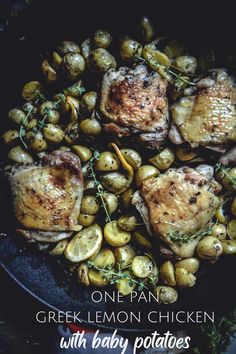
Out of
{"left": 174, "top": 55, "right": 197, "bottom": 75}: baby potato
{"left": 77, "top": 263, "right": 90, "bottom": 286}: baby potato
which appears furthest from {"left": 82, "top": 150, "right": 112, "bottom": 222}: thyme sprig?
{"left": 174, "top": 55, "right": 197, "bottom": 75}: baby potato

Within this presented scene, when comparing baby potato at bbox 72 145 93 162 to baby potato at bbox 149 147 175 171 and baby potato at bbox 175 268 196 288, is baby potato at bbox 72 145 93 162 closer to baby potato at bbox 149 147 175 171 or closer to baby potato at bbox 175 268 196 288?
baby potato at bbox 149 147 175 171

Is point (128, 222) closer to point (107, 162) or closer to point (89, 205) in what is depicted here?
point (89, 205)

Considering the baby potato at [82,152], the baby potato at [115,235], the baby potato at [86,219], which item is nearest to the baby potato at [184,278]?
the baby potato at [115,235]

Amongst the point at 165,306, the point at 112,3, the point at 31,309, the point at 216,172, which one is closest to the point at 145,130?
the point at 216,172

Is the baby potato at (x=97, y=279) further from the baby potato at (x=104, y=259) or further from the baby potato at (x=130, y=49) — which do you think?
the baby potato at (x=130, y=49)

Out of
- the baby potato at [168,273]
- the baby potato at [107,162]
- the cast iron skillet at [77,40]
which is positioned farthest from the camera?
the baby potato at [168,273]

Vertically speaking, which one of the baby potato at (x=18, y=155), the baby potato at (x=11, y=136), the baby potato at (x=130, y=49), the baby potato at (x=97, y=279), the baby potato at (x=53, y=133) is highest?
the baby potato at (x=130, y=49)
